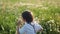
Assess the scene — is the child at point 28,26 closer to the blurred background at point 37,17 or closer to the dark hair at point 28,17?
the dark hair at point 28,17

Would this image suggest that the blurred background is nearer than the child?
No

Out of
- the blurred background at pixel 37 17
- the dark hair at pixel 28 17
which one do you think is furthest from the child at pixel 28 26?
the blurred background at pixel 37 17

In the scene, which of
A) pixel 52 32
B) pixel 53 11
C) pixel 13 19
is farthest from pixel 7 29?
pixel 53 11

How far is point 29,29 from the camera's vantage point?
6.63 meters

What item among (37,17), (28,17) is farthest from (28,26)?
(37,17)

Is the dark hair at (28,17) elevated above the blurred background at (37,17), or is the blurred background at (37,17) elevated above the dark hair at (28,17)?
the dark hair at (28,17)

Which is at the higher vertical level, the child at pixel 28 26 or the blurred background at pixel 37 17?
the child at pixel 28 26

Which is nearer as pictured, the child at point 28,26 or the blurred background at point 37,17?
the child at point 28,26

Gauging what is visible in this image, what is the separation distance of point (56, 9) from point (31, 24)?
17.7 ft

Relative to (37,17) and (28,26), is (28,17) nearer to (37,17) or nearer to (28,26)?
(28,26)

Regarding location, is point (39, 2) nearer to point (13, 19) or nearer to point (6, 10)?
point (6, 10)

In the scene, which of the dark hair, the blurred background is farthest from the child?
the blurred background

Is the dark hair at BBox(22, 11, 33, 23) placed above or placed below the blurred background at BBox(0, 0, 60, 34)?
above

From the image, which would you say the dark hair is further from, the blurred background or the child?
the blurred background
